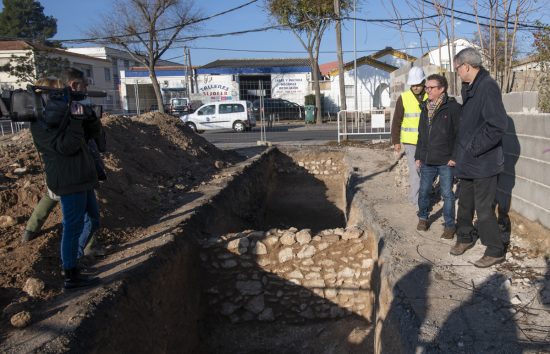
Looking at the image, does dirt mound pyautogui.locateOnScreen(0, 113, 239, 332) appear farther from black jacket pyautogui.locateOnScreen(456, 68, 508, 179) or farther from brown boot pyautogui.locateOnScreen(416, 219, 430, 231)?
black jacket pyautogui.locateOnScreen(456, 68, 508, 179)

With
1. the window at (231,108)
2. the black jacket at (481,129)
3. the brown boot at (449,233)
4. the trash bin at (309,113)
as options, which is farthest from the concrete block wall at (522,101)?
the trash bin at (309,113)

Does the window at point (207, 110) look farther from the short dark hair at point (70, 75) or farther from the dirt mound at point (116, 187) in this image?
the short dark hair at point (70, 75)

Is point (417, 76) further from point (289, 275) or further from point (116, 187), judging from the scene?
point (116, 187)

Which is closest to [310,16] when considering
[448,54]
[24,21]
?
[448,54]

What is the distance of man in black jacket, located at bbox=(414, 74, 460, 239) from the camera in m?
4.16

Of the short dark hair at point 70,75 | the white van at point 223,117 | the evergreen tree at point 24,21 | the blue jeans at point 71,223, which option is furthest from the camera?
the evergreen tree at point 24,21

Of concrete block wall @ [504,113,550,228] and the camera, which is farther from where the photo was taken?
concrete block wall @ [504,113,550,228]

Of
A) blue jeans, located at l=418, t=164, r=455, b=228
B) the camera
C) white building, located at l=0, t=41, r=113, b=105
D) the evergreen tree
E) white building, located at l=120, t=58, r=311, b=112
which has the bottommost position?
blue jeans, located at l=418, t=164, r=455, b=228

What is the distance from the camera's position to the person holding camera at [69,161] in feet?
10.1

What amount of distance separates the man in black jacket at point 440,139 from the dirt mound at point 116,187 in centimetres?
331

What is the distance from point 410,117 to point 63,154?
12.0ft

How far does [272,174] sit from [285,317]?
725cm

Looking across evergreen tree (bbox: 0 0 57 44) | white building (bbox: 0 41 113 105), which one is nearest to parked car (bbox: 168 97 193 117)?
white building (bbox: 0 41 113 105)

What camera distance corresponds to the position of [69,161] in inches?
125
